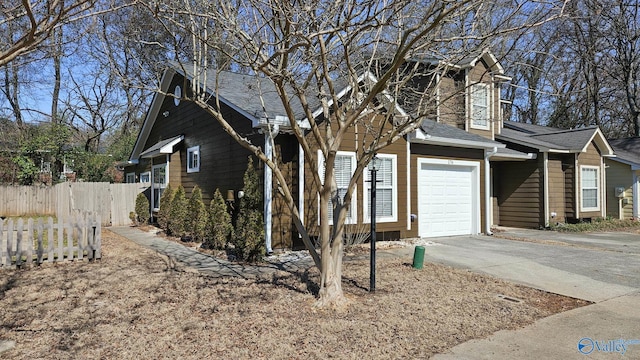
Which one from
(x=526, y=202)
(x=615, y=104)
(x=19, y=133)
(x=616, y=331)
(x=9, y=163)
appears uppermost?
(x=615, y=104)

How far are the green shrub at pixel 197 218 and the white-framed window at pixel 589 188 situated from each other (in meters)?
13.4

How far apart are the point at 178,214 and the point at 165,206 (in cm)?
141

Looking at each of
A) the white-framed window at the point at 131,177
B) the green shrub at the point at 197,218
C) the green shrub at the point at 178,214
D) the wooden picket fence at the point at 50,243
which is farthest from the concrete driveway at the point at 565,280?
the white-framed window at the point at 131,177

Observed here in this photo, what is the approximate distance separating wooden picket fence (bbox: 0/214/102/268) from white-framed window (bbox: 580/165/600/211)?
51.9 feet

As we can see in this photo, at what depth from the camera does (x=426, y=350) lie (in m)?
4.00

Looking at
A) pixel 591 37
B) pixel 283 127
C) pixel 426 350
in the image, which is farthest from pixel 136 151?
pixel 591 37

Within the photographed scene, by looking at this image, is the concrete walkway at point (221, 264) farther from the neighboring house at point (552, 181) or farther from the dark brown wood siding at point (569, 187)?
the dark brown wood siding at point (569, 187)

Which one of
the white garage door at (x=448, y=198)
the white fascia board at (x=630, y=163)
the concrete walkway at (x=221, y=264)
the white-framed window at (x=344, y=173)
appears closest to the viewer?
the concrete walkway at (x=221, y=264)

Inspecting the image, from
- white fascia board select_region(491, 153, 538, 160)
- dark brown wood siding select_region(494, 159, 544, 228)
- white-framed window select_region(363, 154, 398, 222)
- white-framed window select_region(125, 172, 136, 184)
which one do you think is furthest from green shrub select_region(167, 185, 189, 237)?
dark brown wood siding select_region(494, 159, 544, 228)

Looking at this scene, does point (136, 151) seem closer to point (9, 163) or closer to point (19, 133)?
point (9, 163)

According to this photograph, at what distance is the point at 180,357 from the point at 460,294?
12.6ft

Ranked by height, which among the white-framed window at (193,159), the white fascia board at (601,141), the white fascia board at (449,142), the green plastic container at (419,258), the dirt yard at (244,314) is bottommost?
the dirt yard at (244,314)

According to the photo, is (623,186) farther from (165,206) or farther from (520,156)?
(165,206)

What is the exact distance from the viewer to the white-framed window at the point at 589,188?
15578 mm
